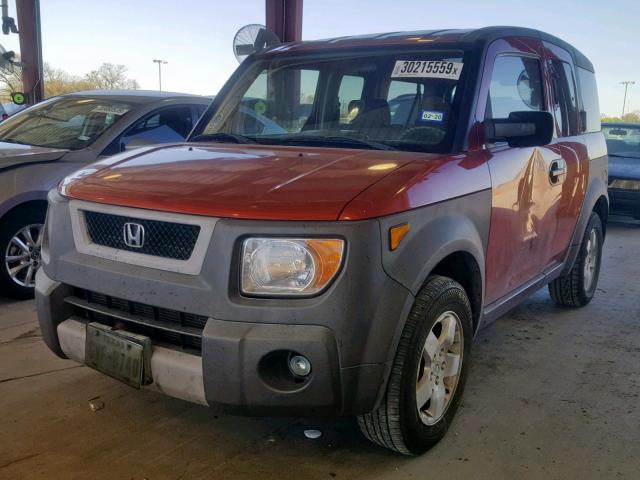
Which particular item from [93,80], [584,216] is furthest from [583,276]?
[93,80]

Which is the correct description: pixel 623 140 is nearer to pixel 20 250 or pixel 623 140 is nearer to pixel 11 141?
pixel 11 141

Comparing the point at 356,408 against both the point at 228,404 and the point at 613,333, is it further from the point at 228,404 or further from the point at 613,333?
the point at 613,333

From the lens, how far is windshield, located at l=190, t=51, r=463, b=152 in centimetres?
302

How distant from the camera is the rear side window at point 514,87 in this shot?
3.23m

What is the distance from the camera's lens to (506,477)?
8.31 ft

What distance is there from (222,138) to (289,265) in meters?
1.43

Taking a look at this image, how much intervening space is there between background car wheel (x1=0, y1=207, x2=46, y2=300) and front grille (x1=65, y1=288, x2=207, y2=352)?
7.67 ft

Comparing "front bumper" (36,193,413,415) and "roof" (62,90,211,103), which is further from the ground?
"roof" (62,90,211,103)

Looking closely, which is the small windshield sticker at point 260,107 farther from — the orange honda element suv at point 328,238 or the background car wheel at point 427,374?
the background car wheel at point 427,374

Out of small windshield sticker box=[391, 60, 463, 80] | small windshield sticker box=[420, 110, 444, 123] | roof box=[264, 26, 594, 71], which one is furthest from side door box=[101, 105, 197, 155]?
small windshield sticker box=[420, 110, 444, 123]

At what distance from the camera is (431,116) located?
3010 mm

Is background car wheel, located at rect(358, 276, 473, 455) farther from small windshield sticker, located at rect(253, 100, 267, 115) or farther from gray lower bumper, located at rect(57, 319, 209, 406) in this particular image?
small windshield sticker, located at rect(253, 100, 267, 115)

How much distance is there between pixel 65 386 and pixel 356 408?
1.80 m

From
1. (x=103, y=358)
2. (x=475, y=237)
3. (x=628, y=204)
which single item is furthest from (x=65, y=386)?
(x=628, y=204)
